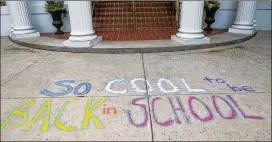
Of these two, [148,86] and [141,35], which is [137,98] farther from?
[141,35]

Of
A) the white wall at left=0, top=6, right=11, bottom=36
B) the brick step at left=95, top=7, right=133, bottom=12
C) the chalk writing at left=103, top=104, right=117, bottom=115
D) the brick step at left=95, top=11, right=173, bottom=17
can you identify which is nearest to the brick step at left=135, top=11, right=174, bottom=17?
the brick step at left=95, top=11, right=173, bottom=17

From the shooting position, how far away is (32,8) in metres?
6.45

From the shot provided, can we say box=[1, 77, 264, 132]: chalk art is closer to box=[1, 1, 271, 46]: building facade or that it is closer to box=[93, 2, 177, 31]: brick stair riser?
box=[1, 1, 271, 46]: building facade

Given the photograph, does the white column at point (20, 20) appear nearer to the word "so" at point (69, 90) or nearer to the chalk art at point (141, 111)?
the word "so" at point (69, 90)

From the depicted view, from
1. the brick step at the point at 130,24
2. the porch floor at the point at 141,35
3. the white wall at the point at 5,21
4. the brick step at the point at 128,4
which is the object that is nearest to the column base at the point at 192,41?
the porch floor at the point at 141,35

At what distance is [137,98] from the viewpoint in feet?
8.24

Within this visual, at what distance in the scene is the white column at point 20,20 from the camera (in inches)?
223

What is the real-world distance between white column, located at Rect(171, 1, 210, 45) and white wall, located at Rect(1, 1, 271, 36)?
2564 millimetres

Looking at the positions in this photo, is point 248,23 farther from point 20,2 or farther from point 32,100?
point 20,2

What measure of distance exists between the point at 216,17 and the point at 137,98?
5.66 meters

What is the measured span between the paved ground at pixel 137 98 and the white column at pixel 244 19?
2.23 metres

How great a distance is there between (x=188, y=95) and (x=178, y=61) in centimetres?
148

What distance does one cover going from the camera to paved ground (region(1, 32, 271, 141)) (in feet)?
6.31

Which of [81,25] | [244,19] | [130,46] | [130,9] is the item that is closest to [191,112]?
[130,46]
